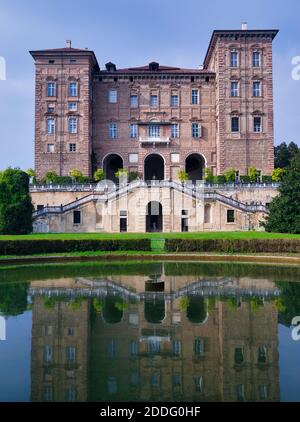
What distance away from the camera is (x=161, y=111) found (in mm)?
54312

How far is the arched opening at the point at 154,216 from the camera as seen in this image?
44.5 meters

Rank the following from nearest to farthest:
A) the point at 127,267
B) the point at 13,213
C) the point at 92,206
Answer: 1. the point at 127,267
2. the point at 13,213
3. the point at 92,206

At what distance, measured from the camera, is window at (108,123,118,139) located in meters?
54.5

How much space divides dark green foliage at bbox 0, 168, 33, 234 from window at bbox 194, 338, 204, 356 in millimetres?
28060

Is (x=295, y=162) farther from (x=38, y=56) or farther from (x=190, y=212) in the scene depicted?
(x=38, y=56)

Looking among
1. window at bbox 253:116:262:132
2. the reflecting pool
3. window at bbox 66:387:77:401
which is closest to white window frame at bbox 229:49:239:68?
window at bbox 253:116:262:132

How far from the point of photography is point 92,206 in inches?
1647

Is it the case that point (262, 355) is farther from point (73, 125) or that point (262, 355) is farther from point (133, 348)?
point (73, 125)

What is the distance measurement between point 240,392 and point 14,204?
101ft

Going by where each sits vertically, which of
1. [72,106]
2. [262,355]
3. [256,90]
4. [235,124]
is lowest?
[262,355]

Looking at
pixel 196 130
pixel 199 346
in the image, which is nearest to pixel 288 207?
pixel 196 130

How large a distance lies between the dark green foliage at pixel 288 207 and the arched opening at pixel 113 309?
22772 millimetres
